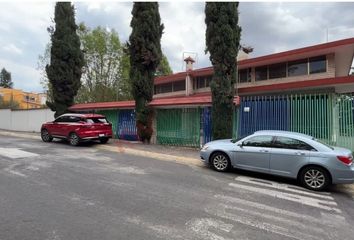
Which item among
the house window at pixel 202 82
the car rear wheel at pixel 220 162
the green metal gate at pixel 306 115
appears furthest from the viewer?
the house window at pixel 202 82

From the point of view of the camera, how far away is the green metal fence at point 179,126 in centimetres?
1401

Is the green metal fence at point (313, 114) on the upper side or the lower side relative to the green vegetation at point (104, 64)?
lower

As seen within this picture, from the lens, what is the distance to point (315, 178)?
744 centimetres

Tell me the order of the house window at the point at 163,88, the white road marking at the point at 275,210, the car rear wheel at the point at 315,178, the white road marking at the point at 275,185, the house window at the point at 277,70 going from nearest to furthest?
1. the white road marking at the point at 275,210
2. the white road marking at the point at 275,185
3. the car rear wheel at the point at 315,178
4. the house window at the point at 277,70
5. the house window at the point at 163,88

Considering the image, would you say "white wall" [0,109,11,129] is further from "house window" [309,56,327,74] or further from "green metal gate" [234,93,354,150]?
"house window" [309,56,327,74]

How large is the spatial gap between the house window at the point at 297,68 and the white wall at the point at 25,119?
771 inches

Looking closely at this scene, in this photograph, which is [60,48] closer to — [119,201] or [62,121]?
[62,121]

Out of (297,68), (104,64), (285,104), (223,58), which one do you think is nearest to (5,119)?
(104,64)

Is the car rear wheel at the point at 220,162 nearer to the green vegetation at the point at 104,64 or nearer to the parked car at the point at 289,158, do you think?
the parked car at the point at 289,158

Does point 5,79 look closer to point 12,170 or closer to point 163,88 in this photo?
point 163,88

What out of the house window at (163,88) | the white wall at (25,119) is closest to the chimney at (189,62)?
the house window at (163,88)

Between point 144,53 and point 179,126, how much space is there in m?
4.71

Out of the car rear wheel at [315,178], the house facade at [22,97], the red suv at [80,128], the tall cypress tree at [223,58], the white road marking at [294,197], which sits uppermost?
the house facade at [22,97]

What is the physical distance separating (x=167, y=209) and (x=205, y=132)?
8646 mm
